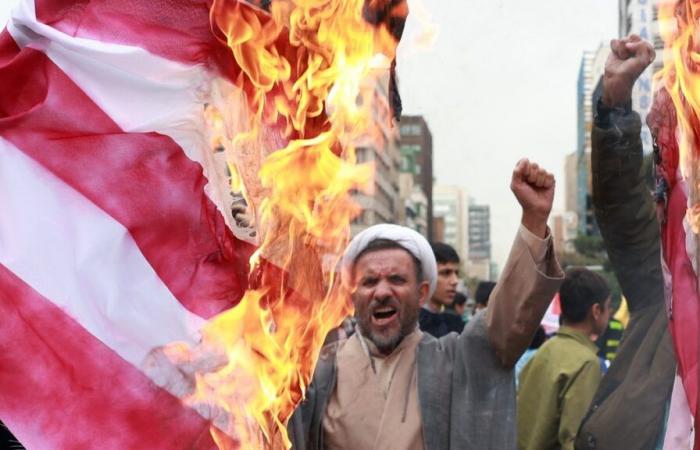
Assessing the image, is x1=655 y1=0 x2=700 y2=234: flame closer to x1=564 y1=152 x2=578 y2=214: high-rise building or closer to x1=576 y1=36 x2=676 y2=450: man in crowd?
x1=576 y1=36 x2=676 y2=450: man in crowd

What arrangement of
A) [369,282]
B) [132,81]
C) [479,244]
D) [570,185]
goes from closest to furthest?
1. [132,81]
2. [369,282]
3. [570,185]
4. [479,244]

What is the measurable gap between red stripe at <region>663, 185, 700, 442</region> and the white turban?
0.80 m

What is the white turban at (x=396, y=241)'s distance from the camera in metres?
3.88

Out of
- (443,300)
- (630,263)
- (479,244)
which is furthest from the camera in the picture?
(479,244)

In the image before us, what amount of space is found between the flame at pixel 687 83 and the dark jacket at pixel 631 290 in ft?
1.63

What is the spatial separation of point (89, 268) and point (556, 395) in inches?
89.0

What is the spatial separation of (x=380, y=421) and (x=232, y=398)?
626 millimetres

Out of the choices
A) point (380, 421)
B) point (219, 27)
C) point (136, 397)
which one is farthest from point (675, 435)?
point (219, 27)

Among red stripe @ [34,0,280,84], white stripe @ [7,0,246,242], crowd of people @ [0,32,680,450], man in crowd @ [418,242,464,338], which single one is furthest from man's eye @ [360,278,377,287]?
man in crowd @ [418,242,464,338]

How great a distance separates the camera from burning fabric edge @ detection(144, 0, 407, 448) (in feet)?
10.1

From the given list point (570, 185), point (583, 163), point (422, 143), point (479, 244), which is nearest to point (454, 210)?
point (479, 244)

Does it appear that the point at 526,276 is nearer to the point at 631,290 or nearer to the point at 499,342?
the point at 499,342

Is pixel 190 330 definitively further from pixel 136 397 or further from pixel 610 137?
pixel 610 137

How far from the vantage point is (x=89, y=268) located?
3.19 meters
